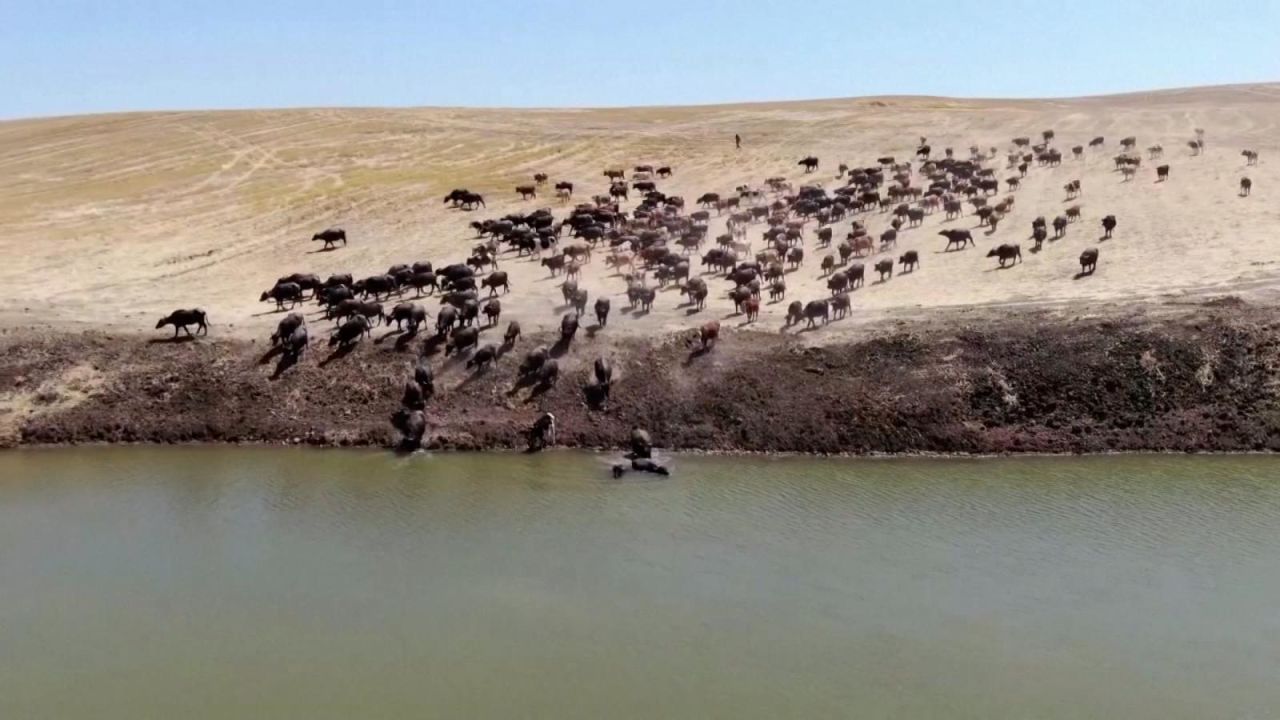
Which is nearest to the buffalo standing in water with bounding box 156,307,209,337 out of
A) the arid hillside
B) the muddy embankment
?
the arid hillside

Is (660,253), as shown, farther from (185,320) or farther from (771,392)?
(185,320)

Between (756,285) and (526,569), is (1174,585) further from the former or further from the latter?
(756,285)

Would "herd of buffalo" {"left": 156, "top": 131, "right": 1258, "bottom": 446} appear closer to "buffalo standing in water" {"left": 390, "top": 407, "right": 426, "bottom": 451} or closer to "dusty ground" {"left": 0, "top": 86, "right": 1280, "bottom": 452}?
"buffalo standing in water" {"left": 390, "top": 407, "right": 426, "bottom": 451}

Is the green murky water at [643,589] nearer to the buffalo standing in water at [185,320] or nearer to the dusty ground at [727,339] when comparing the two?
the dusty ground at [727,339]

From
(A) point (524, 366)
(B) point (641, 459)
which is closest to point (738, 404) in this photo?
(B) point (641, 459)

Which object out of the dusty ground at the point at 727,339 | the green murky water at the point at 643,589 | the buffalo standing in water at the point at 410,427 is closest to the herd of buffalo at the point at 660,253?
the buffalo standing in water at the point at 410,427
